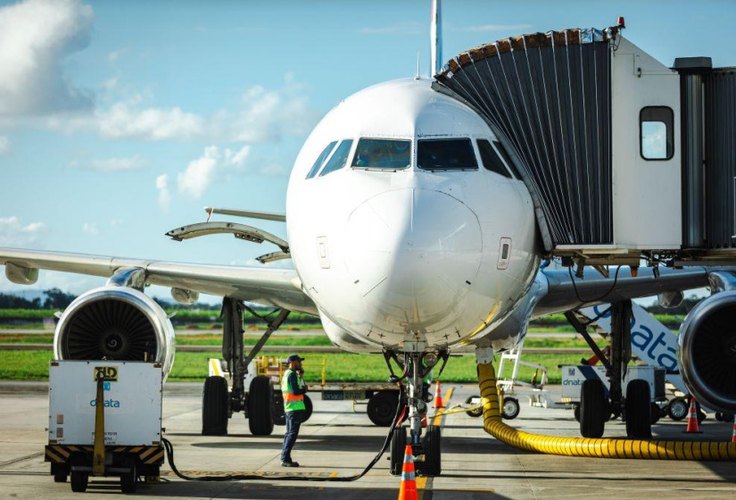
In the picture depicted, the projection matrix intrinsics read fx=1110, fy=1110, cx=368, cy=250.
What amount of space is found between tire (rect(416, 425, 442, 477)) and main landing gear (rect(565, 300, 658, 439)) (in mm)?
5488

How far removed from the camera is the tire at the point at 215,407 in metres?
17.5

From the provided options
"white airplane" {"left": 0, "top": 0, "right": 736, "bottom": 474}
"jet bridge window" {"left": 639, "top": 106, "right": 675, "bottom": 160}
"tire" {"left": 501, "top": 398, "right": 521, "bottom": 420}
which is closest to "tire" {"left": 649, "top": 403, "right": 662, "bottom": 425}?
"tire" {"left": 501, "top": 398, "right": 521, "bottom": 420}

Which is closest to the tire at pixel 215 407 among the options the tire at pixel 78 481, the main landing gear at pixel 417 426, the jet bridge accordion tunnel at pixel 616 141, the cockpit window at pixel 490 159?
the main landing gear at pixel 417 426

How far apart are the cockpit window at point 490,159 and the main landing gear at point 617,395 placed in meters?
6.91

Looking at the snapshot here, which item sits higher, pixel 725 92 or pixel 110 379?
pixel 725 92

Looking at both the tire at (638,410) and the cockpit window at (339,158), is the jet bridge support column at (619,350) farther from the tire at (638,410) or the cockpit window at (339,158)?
the cockpit window at (339,158)

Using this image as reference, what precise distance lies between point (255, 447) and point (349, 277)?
271 inches

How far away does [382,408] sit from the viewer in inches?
832

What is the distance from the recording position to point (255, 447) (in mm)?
16109

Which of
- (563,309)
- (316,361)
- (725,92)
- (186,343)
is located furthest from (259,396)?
(186,343)

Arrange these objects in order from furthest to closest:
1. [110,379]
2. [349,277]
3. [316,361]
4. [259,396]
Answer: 1. [316,361]
2. [259,396]
3. [110,379]
4. [349,277]

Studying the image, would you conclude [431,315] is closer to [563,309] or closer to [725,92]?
[725,92]

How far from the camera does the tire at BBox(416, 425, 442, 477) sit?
12.2m

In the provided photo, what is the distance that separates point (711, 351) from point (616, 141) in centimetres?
387
